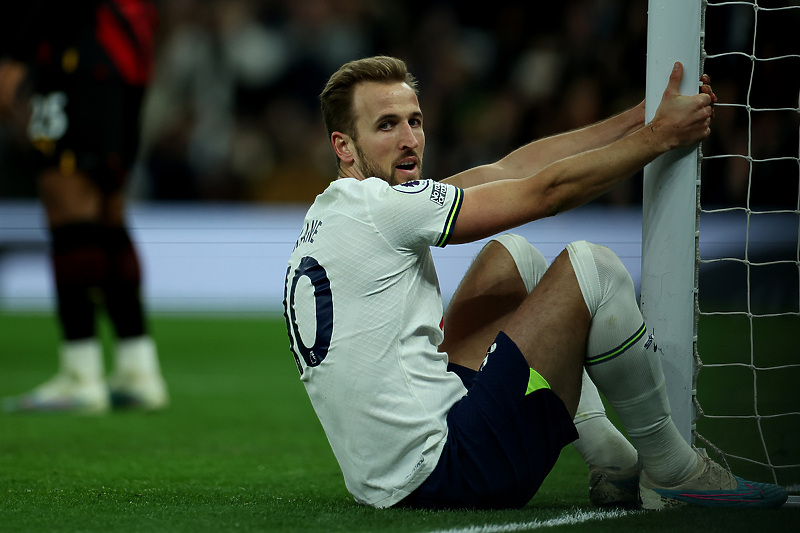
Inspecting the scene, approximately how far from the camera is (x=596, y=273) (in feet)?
8.07

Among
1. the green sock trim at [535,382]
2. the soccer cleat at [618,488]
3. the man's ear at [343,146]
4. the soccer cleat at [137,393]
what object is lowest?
the soccer cleat at [137,393]

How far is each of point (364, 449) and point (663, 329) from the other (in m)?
0.88

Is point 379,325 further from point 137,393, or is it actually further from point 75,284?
point 75,284

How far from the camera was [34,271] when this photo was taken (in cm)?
1002

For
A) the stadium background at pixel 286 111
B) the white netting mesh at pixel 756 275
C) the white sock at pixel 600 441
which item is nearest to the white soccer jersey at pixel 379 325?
the white sock at pixel 600 441

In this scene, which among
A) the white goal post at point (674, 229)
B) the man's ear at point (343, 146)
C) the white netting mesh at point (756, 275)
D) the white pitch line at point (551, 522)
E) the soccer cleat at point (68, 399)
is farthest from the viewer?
the soccer cleat at point (68, 399)

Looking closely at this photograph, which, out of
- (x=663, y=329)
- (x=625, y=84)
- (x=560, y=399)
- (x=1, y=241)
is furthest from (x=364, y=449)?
(x=1, y=241)

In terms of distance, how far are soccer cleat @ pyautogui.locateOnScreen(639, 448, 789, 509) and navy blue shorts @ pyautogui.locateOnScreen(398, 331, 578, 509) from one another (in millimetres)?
323

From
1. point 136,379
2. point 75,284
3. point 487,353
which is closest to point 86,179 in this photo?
point 75,284

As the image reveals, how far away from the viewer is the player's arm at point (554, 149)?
9.80ft

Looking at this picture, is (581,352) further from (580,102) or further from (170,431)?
(580,102)

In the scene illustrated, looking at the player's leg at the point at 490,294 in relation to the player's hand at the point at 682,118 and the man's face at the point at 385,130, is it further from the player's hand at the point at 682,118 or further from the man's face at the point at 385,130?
the player's hand at the point at 682,118

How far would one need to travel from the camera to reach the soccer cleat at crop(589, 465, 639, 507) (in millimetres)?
2740

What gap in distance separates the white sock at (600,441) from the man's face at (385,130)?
0.83m
